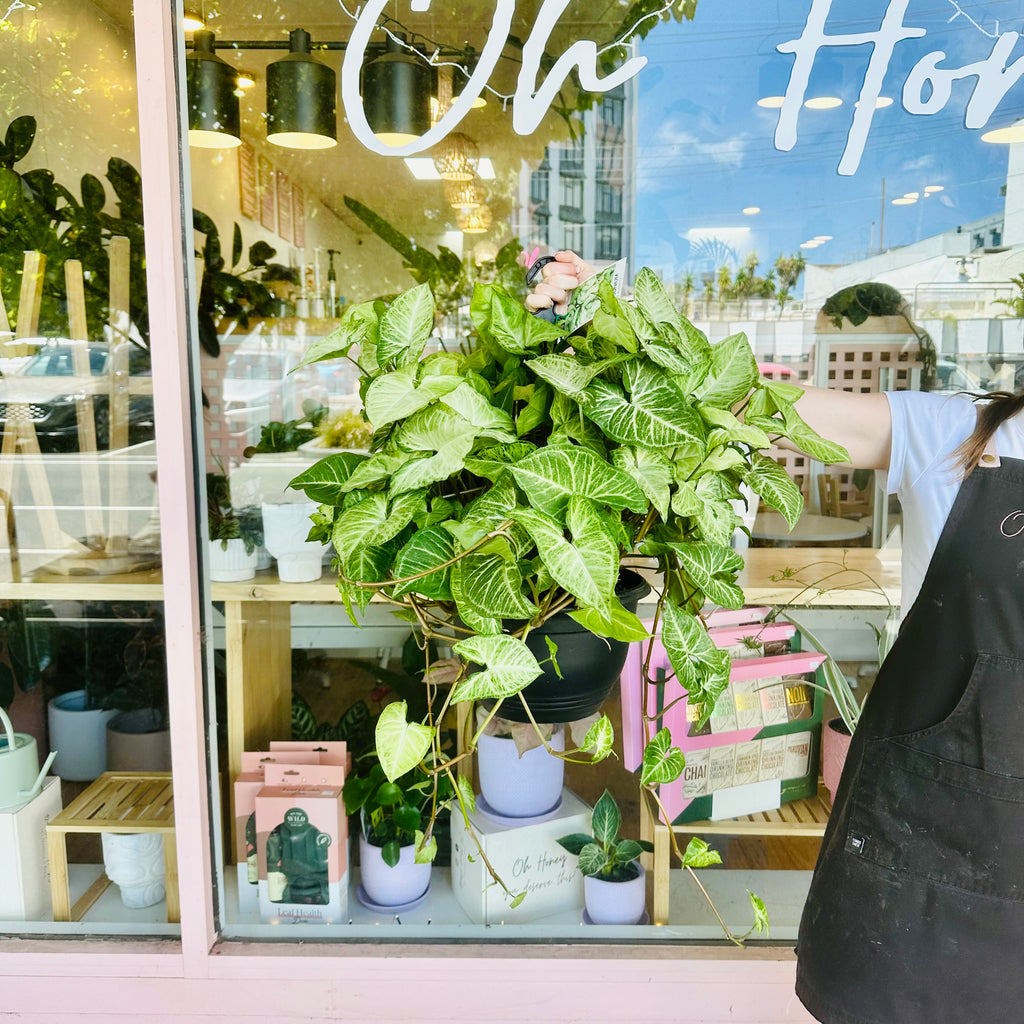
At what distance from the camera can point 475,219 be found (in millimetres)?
2943

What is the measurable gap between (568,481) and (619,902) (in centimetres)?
114

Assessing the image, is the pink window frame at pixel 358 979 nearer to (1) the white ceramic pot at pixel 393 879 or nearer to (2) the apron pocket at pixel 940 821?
(1) the white ceramic pot at pixel 393 879

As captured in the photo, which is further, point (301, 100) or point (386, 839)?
point (301, 100)

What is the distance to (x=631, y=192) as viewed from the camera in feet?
9.66

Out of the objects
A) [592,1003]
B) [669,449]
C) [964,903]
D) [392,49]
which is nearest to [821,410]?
[669,449]

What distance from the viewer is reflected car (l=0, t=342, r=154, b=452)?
1876 millimetres

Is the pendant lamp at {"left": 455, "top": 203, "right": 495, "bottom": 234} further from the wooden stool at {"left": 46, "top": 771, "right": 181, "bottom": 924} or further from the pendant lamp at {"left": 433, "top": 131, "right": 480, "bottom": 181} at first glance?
the wooden stool at {"left": 46, "top": 771, "right": 181, "bottom": 924}

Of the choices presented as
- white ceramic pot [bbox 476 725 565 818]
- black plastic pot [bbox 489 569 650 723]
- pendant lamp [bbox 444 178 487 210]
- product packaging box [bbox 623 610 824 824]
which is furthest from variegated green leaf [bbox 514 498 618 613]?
pendant lamp [bbox 444 178 487 210]

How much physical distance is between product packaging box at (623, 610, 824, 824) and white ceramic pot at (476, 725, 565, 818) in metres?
0.16

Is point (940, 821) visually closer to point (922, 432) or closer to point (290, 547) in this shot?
point (922, 432)

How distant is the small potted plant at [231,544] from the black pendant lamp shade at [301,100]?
1.20 meters

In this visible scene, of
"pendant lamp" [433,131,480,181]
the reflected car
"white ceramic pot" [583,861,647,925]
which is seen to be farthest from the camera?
"pendant lamp" [433,131,480,181]

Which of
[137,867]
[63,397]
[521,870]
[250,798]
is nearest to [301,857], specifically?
[250,798]

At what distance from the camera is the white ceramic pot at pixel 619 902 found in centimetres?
163
